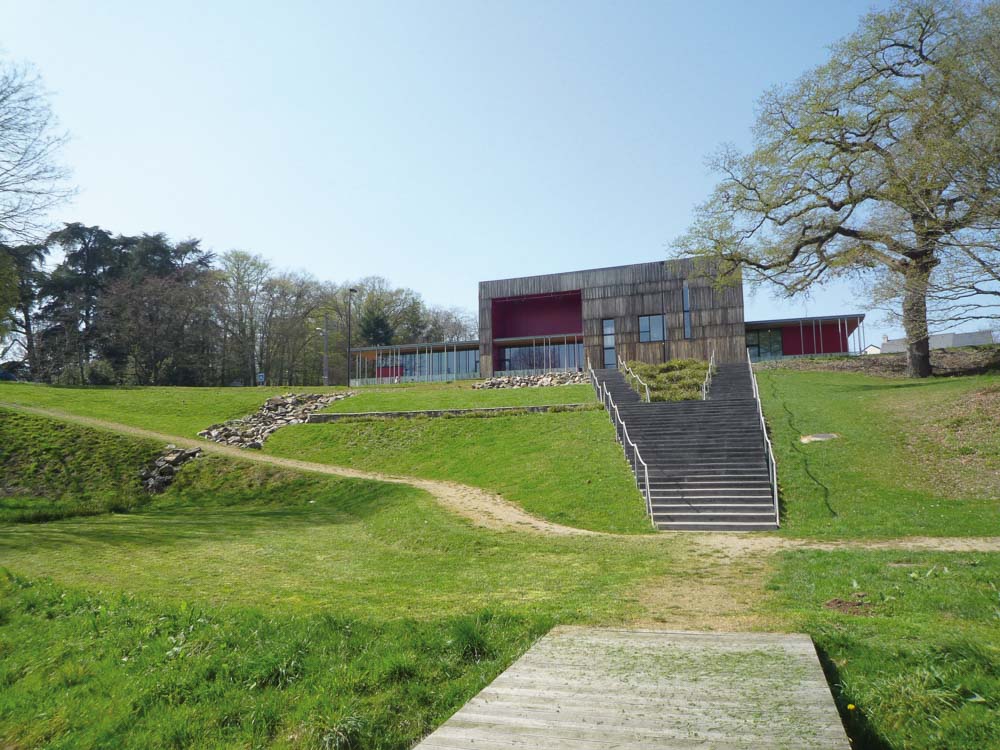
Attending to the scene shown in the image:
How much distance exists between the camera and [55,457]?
24.8m

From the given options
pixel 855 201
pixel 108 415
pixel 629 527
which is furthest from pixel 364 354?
pixel 629 527

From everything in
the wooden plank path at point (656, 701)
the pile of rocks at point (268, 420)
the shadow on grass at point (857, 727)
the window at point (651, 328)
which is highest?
the window at point (651, 328)

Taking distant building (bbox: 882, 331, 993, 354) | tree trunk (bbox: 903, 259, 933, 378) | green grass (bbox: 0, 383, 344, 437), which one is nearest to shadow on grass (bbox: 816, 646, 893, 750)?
tree trunk (bbox: 903, 259, 933, 378)

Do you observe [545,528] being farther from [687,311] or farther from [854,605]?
[687,311]

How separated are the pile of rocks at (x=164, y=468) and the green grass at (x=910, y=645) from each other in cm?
2175

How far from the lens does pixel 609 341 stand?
4278cm

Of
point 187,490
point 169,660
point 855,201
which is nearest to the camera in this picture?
point 169,660

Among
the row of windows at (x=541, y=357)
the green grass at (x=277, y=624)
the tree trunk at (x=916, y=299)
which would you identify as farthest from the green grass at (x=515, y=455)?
the row of windows at (x=541, y=357)

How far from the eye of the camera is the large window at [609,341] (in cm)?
4262

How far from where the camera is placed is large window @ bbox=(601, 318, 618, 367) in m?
42.6

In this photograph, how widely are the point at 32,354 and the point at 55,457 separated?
1362 inches

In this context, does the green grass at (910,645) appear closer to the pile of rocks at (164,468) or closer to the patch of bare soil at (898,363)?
the pile of rocks at (164,468)

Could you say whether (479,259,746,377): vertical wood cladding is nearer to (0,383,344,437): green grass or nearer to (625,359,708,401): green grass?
(625,359,708,401): green grass

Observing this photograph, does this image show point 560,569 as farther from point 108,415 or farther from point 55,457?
point 108,415
